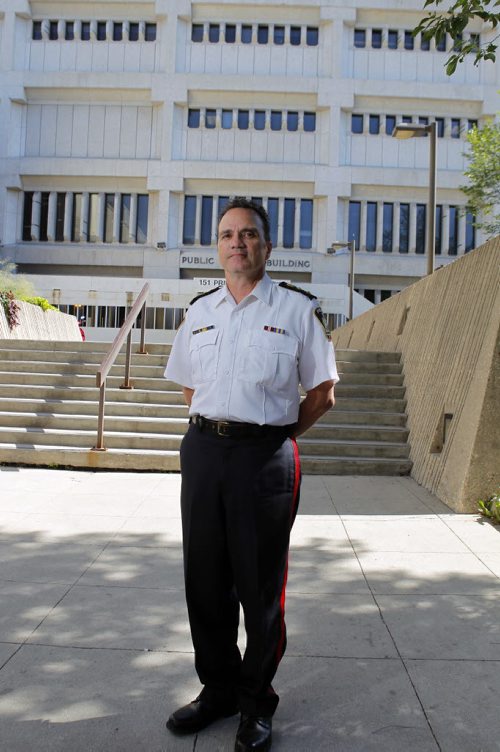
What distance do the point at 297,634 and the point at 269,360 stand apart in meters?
1.59

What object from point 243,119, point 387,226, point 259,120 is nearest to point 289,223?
point 387,226

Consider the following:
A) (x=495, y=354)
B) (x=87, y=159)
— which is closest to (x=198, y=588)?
(x=495, y=354)

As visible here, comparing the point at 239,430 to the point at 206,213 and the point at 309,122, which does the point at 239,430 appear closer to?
the point at 206,213

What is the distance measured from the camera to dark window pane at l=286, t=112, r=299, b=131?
37188 millimetres

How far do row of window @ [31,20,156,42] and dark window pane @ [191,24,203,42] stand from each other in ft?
7.77

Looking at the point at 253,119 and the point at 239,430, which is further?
the point at 253,119

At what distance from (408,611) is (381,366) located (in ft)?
20.0

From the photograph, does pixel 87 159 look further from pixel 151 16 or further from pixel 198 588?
pixel 198 588

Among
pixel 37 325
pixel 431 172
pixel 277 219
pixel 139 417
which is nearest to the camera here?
pixel 139 417

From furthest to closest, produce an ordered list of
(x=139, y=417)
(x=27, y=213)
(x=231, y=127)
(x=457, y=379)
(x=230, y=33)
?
(x=27, y=213) → (x=230, y=33) → (x=231, y=127) → (x=139, y=417) → (x=457, y=379)

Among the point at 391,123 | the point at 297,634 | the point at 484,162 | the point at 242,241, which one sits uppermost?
the point at 391,123

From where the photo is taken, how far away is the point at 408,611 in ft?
11.2

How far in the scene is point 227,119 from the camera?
3706 centimetres

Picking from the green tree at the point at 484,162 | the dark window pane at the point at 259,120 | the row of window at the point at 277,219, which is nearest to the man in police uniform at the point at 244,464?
the green tree at the point at 484,162
